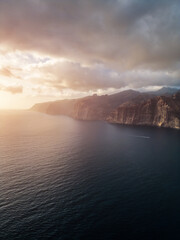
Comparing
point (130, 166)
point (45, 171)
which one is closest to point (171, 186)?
point (130, 166)

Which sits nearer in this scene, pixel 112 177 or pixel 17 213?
pixel 17 213

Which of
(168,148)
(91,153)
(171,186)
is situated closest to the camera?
(171,186)

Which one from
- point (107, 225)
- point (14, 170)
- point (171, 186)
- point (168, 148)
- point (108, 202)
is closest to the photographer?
point (107, 225)

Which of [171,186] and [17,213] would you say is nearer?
[17,213]

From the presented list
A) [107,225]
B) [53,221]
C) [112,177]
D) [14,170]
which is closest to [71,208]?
[53,221]

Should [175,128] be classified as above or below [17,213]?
above

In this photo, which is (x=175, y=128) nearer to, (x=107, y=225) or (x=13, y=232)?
(x=107, y=225)

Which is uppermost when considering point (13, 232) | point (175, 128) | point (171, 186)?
point (175, 128)

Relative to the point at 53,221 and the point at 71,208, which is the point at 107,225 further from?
the point at 53,221

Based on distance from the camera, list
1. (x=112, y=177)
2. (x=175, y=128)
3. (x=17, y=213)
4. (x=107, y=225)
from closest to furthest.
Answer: (x=107, y=225) < (x=17, y=213) < (x=112, y=177) < (x=175, y=128)
